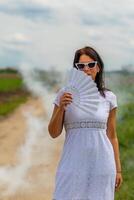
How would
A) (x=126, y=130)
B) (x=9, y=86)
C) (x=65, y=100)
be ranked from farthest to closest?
(x=9, y=86) → (x=126, y=130) → (x=65, y=100)

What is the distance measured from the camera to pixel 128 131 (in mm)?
14891

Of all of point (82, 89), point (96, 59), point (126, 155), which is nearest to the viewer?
point (82, 89)

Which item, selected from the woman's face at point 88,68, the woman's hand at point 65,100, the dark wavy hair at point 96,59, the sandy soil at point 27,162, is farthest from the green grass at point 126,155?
the woman's hand at point 65,100

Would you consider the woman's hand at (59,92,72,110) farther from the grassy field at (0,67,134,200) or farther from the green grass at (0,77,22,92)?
the green grass at (0,77,22,92)

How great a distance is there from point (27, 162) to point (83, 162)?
722 cm

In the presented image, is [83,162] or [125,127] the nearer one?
[83,162]

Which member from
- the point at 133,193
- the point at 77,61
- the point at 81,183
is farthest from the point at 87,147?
the point at 133,193

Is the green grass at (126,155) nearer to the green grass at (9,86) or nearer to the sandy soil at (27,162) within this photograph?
the sandy soil at (27,162)

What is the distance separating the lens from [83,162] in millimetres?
4668

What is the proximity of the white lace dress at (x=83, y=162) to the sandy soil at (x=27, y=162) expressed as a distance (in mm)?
3981

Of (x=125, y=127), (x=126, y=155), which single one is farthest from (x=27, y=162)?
(x=125, y=127)

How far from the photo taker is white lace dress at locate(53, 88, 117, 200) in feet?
15.3

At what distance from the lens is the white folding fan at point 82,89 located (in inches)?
182

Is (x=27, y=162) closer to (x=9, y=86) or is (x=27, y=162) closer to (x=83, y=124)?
(x=83, y=124)
